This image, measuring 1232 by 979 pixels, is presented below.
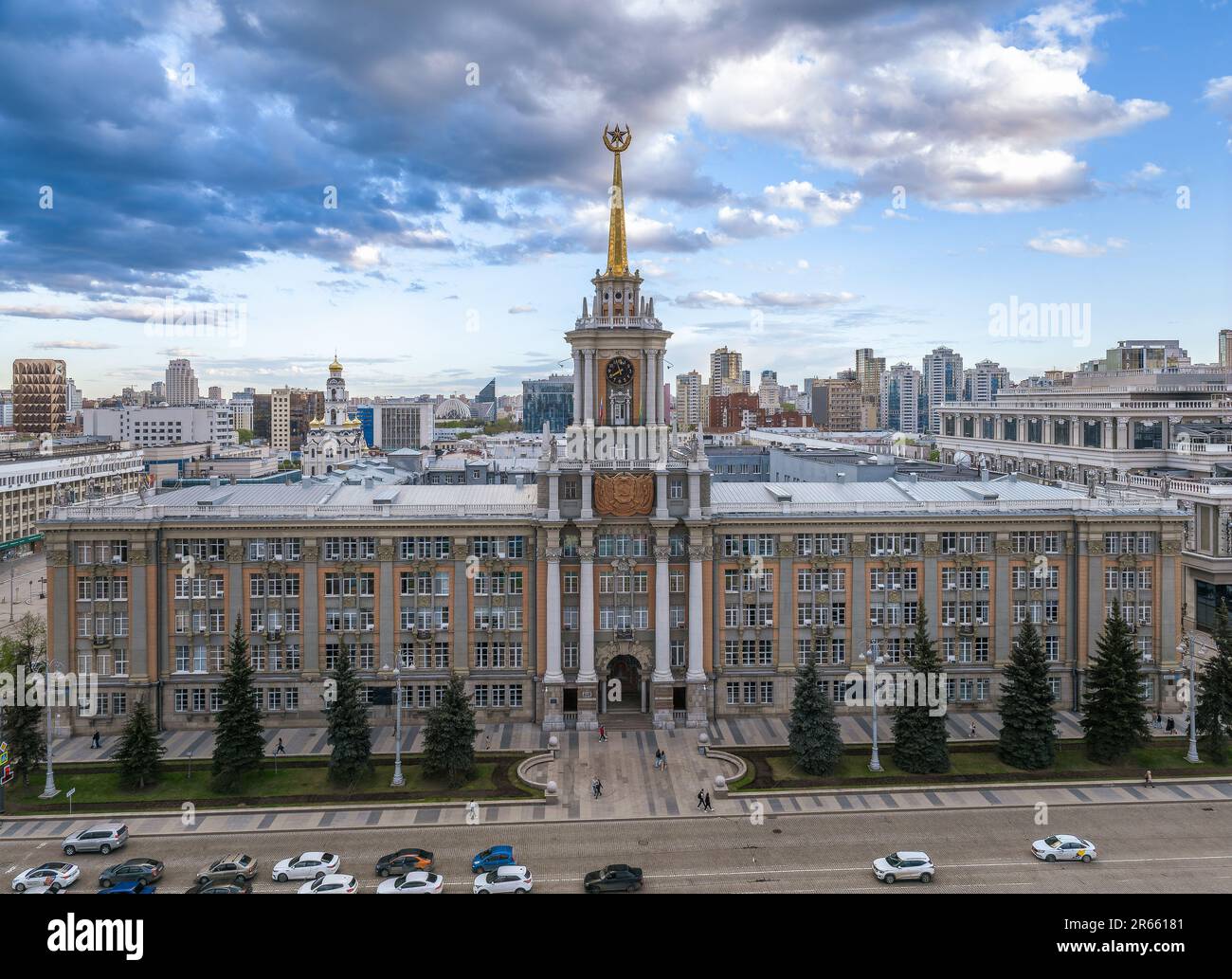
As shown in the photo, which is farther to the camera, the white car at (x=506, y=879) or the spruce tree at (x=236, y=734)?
the spruce tree at (x=236, y=734)

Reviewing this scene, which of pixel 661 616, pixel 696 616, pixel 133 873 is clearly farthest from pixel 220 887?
pixel 696 616

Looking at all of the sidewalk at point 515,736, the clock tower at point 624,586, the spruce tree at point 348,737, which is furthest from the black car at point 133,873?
the clock tower at point 624,586

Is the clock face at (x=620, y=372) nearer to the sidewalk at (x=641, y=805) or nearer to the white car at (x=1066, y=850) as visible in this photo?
the sidewalk at (x=641, y=805)

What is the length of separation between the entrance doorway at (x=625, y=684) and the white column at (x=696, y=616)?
4.10 m

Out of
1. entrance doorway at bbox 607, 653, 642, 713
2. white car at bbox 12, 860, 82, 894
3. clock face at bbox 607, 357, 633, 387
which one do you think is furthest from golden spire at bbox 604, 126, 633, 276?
white car at bbox 12, 860, 82, 894

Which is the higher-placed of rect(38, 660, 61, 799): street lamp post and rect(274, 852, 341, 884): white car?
rect(38, 660, 61, 799): street lamp post

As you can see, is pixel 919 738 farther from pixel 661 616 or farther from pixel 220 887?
pixel 220 887

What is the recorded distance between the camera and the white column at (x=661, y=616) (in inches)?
2618

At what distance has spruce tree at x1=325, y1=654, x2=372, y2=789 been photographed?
55344 millimetres

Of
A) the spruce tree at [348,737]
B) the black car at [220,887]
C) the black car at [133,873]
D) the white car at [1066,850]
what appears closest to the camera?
the black car at [220,887]

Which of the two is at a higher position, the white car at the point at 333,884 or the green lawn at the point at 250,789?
the white car at the point at 333,884

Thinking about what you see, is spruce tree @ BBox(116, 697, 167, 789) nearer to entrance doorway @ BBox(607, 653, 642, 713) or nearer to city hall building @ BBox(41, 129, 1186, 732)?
city hall building @ BBox(41, 129, 1186, 732)

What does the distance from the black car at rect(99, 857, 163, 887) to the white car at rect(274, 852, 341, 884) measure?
5304 millimetres

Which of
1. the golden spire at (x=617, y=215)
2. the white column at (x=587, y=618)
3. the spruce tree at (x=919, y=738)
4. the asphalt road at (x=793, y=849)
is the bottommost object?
the asphalt road at (x=793, y=849)
